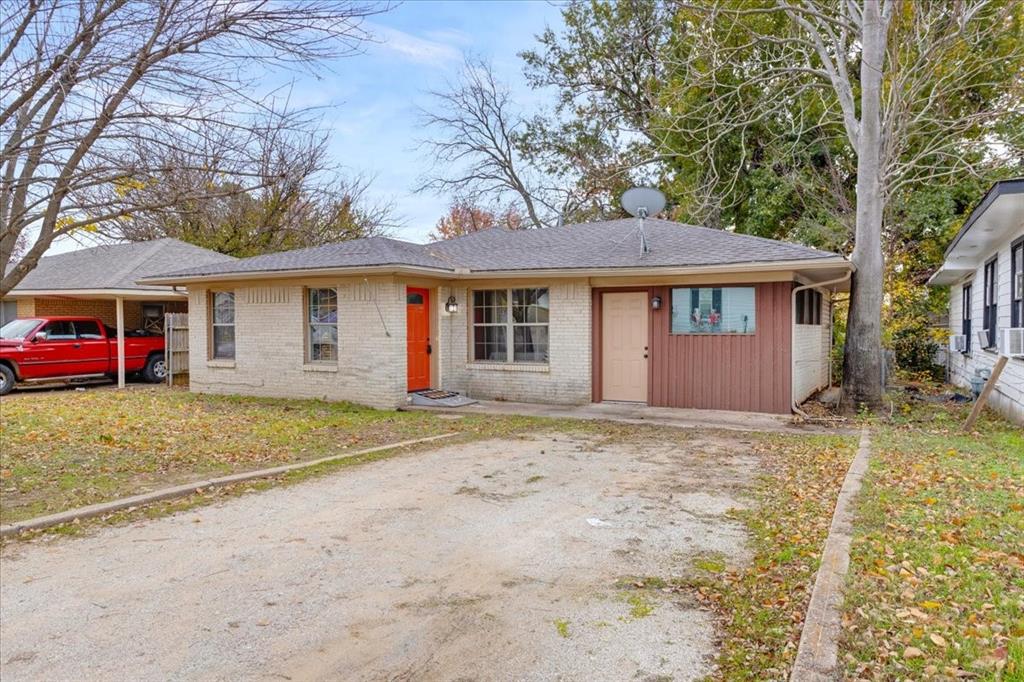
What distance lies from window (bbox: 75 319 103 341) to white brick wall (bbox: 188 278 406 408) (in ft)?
11.7

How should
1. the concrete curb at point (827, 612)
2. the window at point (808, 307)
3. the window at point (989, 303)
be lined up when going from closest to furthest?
the concrete curb at point (827, 612) < the window at point (989, 303) < the window at point (808, 307)

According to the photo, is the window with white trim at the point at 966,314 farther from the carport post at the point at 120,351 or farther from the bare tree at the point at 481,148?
the carport post at the point at 120,351

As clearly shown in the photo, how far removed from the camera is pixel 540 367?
13055 mm

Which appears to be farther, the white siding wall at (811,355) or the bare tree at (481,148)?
the bare tree at (481,148)

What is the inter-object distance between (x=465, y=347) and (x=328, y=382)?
9.51ft

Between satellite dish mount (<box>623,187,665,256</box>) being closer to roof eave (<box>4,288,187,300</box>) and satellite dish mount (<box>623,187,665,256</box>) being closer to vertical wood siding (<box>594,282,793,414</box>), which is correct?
vertical wood siding (<box>594,282,793,414</box>)

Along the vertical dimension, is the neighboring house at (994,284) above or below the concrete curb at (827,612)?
above

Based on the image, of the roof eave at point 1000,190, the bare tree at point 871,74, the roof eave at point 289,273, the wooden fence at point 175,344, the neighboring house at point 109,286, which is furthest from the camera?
the wooden fence at point 175,344

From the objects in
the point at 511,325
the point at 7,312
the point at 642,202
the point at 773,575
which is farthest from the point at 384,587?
the point at 7,312

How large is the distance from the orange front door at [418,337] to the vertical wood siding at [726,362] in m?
3.53

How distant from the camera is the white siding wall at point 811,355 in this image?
12.0 metres

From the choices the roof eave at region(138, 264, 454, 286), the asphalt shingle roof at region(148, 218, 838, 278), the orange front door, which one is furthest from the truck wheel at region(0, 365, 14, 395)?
the orange front door

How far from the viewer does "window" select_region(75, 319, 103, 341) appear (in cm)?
1650

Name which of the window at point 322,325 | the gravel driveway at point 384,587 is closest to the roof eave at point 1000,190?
the gravel driveway at point 384,587
